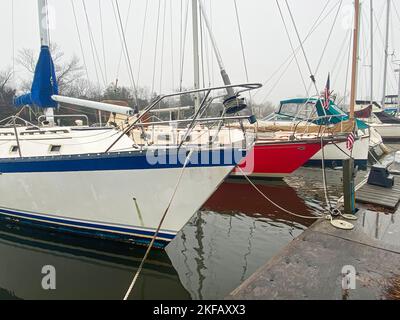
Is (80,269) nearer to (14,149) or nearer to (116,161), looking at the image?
(116,161)

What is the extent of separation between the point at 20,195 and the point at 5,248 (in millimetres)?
993

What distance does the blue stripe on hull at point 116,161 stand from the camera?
4160mm

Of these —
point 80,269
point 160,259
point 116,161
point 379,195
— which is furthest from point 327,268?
point 379,195

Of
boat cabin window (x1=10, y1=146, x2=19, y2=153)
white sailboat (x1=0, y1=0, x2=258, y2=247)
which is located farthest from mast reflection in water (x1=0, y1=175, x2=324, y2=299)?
boat cabin window (x1=10, y1=146, x2=19, y2=153)

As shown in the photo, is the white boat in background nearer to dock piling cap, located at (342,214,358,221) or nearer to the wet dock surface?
dock piling cap, located at (342,214,358,221)

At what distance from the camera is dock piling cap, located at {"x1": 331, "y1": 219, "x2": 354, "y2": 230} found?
4.59m

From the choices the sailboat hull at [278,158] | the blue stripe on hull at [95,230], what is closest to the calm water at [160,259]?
the blue stripe on hull at [95,230]

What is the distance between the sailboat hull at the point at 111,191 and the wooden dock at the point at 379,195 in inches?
155

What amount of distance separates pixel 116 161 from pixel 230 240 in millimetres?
2633

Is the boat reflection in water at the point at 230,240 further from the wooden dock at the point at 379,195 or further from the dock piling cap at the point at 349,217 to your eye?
the wooden dock at the point at 379,195

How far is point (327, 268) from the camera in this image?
3412 mm
